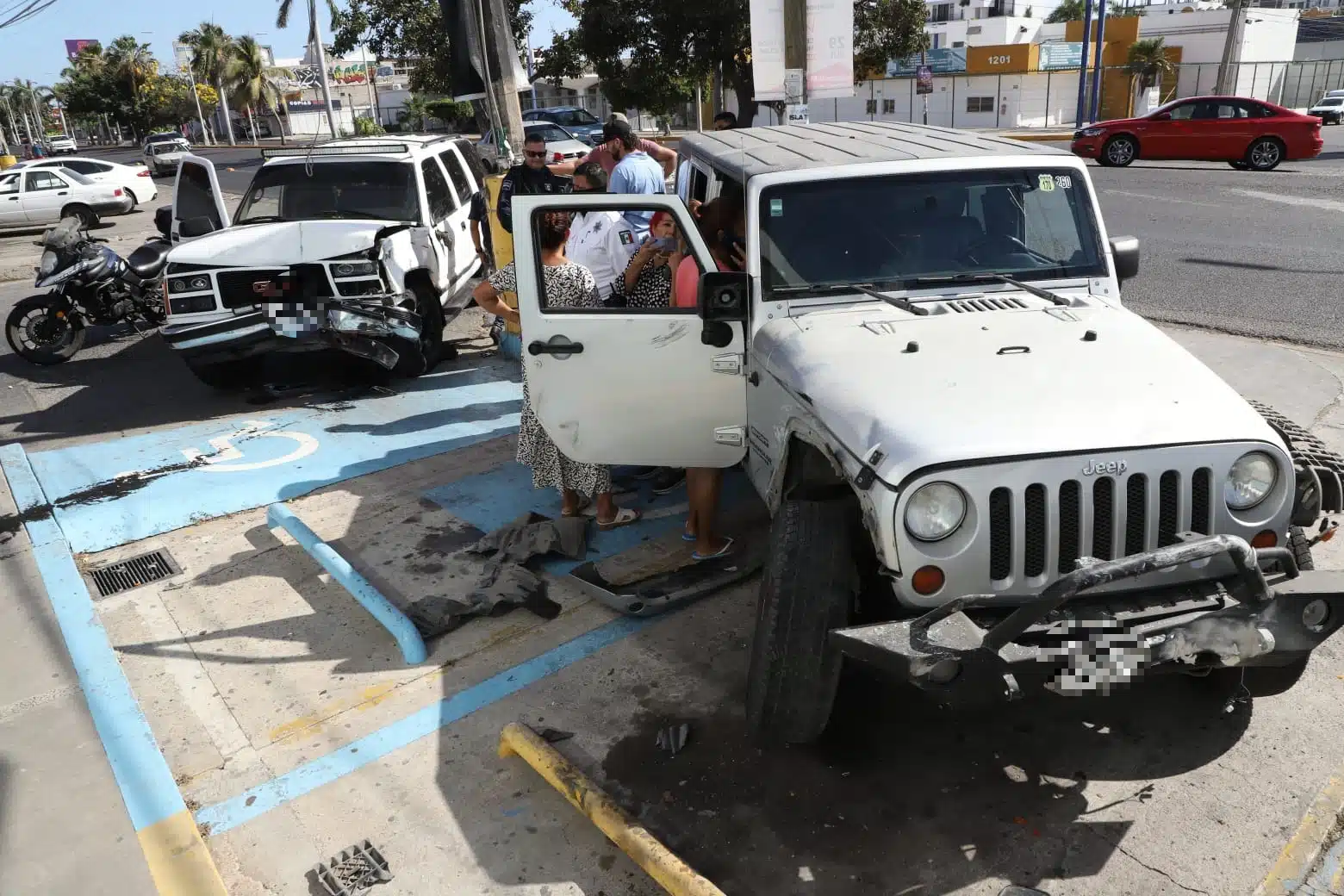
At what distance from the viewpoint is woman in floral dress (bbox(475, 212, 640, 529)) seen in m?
4.91

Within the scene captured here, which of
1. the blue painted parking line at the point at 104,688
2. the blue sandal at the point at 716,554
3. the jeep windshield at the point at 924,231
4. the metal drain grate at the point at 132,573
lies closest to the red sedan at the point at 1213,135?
the jeep windshield at the point at 924,231

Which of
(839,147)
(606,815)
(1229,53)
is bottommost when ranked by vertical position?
(606,815)

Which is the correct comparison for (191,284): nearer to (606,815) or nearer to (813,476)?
(813,476)

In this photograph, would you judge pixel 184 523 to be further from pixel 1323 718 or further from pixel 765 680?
pixel 1323 718

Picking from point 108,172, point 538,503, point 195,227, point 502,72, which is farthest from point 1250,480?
point 108,172

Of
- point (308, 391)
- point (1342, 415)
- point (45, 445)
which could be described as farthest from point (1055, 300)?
point (45, 445)

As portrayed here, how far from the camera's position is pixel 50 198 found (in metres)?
20.0

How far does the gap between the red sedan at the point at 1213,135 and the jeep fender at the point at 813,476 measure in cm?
1833

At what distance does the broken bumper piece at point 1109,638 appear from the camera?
8.88 ft

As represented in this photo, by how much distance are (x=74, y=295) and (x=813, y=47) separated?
7.38m

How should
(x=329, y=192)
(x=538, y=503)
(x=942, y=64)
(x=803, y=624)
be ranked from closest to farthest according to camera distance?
(x=803, y=624)
(x=538, y=503)
(x=329, y=192)
(x=942, y=64)

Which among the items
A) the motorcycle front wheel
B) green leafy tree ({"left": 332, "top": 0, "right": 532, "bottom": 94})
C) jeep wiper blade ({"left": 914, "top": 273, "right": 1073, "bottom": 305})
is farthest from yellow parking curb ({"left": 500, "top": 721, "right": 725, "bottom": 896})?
green leafy tree ({"left": 332, "top": 0, "right": 532, "bottom": 94})

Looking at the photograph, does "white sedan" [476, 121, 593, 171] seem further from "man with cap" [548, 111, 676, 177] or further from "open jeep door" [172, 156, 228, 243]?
"open jeep door" [172, 156, 228, 243]

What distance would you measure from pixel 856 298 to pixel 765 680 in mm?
1712
